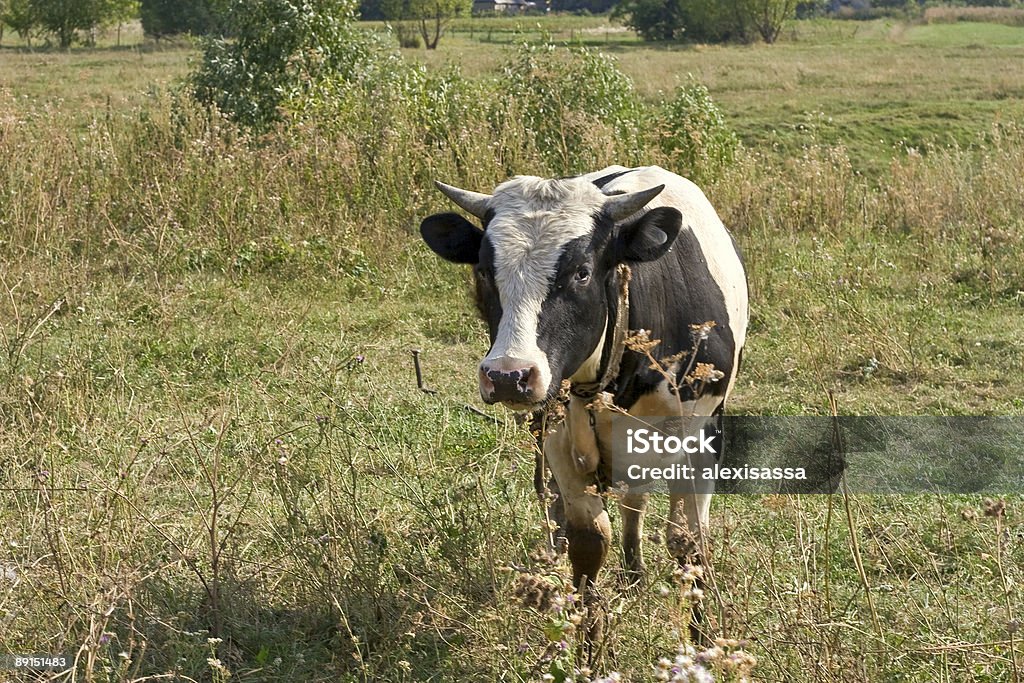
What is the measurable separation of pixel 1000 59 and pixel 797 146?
1770cm

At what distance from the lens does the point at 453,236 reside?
409 centimetres

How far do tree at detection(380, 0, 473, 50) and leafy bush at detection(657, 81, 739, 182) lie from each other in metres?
40.4

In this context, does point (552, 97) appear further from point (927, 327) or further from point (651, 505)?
point (651, 505)

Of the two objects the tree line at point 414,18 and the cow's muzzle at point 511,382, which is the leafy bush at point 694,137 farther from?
the tree line at point 414,18

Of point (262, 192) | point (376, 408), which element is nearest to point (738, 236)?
point (262, 192)

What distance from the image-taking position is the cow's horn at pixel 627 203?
12.4ft

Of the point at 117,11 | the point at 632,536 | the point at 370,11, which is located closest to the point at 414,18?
the point at 117,11

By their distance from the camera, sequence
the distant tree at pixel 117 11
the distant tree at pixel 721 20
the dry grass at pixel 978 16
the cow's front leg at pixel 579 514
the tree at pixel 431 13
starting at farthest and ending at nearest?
1. the distant tree at pixel 721 20
2. the dry grass at pixel 978 16
3. the tree at pixel 431 13
4. the distant tree at pixel 117 11
5. the cow's front leg at pixel 579 514

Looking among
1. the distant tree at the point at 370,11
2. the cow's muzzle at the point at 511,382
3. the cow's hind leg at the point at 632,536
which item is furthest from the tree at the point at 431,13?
the cow's muzzle at the point at 511,382

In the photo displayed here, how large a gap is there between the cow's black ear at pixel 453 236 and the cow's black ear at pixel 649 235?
54cm

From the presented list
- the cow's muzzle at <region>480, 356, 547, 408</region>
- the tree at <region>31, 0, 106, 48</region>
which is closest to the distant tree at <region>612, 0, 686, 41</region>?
the tree at <region>31, 0, 106, 48</region>

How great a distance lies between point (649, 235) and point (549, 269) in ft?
1.46

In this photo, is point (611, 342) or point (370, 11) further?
point (370, 11)

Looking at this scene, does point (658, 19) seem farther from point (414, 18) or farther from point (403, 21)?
point (403, 21)
